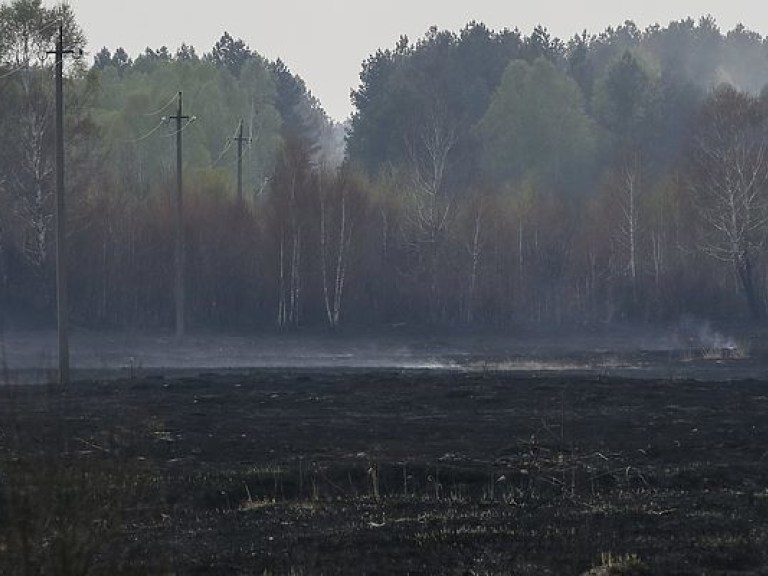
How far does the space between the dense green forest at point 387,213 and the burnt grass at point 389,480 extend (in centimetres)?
2247

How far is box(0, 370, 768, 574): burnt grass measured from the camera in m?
9.73

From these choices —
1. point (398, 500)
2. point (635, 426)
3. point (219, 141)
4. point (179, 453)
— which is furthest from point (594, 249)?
point (398, 500)

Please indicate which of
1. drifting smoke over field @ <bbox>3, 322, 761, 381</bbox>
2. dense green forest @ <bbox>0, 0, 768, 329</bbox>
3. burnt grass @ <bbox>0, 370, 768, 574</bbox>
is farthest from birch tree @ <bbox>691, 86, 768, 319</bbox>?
burnt grass @ <bbox>0, 370, 768, 574</bbox>

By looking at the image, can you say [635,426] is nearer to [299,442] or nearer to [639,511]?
[299,442]

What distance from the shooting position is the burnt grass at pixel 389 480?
973 cm

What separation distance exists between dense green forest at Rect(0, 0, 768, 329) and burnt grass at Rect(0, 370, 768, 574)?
22.5 m

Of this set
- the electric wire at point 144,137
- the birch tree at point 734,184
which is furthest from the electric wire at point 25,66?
the birch tree at point 734,184

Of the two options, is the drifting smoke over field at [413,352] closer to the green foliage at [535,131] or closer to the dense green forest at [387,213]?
the dense green forest at [387,213]

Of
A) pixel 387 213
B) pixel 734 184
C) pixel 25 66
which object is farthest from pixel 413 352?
pixel 25 66

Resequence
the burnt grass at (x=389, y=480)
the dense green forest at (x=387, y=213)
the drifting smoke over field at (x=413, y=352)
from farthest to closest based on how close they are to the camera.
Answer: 1. the dense green forest at (x=387, y=213)
2. the drifting smoke over field at (x=413, y=352)
3. the burnt grass at (x=389, y=480)

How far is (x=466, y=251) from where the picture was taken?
64.1 m

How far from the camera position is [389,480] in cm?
1953

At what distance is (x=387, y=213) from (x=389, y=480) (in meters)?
45.5

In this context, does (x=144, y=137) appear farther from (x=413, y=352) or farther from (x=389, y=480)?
(x=389, y=480)
